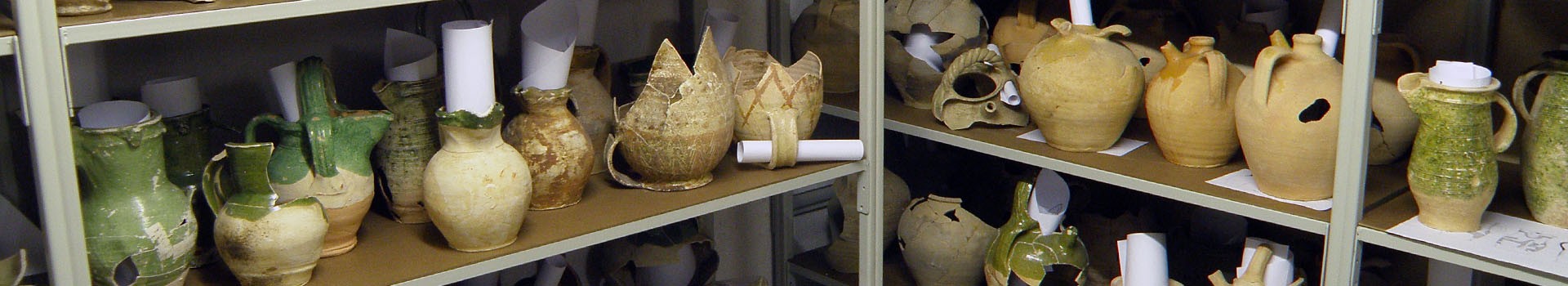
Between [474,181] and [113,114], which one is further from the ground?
[113,114]

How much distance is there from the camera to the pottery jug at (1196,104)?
1733mm

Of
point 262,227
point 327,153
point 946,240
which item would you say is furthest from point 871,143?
point 262,227

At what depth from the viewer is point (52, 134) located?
1.30 meters

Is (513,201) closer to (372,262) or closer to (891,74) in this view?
(372,262)

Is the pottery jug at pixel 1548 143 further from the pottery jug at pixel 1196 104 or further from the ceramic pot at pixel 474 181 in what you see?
the ceramic pot at pixel 474 181

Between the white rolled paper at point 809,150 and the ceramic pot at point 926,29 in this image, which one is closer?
the white rolled paper at point 809,150

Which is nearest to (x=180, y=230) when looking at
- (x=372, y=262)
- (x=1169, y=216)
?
(x=372, y=262)

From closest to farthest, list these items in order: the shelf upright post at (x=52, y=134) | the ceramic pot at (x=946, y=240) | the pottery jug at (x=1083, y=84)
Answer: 1. the shelf upright post at (x=52, y=134)
2. the pottery jug at (x=1083, y=84)
3. the ceramic pot at (x=946, y=240)

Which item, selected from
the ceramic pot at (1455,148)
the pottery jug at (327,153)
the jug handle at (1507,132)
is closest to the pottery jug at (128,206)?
the pottery jug at (327,153)

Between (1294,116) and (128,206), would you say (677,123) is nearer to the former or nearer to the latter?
(128,206)

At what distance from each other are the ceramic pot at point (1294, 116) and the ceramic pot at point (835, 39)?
2.60ft

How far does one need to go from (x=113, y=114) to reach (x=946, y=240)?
1.31 m

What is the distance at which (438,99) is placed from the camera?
179cm

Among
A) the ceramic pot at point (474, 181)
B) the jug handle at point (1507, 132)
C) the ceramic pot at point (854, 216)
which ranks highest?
the jug handle at point (1507, 132)
